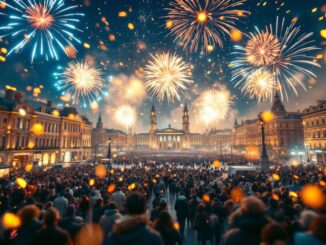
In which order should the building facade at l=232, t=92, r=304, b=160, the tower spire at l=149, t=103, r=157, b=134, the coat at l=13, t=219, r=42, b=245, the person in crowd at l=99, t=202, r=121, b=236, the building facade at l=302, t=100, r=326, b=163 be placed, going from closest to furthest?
the coat at l=13, t=219, r=42, b=245
the person in crowd at l=99, t=202, r=121, b=236
the building facade at l=302, t=100, r=326, b=163
the building facade at l=232, t=92, r=304, b=160
the tower spire at l=149, t=103, r=157, b=134

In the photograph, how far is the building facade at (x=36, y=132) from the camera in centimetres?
3403

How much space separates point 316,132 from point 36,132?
66.1 m

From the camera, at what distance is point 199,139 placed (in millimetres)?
152000

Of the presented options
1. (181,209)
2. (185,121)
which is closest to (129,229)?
(181,209)

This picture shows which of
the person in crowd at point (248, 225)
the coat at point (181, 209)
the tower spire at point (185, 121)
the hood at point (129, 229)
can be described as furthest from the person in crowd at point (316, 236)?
the tower spire at point (185, 121)

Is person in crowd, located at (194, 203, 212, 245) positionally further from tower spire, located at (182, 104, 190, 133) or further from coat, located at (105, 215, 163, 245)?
tower spire, located at (182, 104, 190, 133)

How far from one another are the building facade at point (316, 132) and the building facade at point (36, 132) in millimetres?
62504

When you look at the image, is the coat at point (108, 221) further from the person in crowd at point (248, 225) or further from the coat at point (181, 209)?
the coat at point (181, 209)

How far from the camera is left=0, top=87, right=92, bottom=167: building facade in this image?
34.0 metres

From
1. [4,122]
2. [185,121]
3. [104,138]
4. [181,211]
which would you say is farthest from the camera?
[185,121]

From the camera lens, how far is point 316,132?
144 feet

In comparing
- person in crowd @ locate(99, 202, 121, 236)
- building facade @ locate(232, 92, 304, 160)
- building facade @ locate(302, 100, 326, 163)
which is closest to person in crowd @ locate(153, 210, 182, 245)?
person in crowd @ locate(99, 202, 121, 236)

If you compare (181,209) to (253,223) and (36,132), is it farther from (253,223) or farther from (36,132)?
(36,132)

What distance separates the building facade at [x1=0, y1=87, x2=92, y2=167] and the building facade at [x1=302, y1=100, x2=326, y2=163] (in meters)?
62.5
